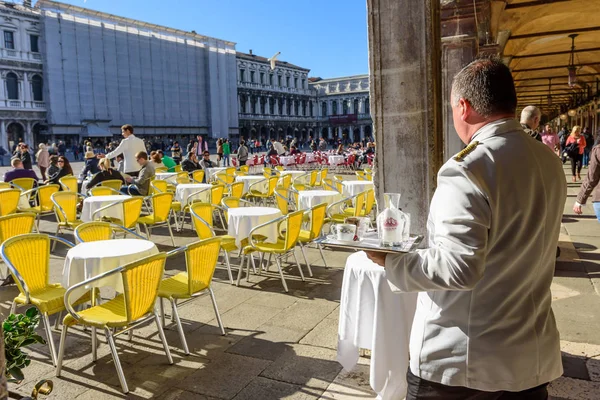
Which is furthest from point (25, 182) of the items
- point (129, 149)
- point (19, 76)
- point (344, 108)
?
point (344, 108)

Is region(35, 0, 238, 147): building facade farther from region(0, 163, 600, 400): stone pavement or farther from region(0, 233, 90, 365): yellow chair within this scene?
region(0, 233, 90, 365): yellow chair

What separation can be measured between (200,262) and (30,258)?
1.13 meters

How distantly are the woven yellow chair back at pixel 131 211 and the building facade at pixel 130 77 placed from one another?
29533 mm

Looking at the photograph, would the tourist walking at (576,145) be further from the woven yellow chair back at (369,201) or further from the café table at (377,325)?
the café table at (377,325)

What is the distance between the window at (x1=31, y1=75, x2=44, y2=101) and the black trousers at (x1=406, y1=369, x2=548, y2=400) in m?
36.1

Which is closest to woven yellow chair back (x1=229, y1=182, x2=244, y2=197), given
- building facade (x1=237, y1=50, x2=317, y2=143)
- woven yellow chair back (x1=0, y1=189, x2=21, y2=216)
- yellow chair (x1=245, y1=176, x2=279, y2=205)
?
yellow chair (x1=245, y1=176, x2=279, y2=205)

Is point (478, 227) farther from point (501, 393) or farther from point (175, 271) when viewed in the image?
point (175, 271)

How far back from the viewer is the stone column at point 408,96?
2648 mm

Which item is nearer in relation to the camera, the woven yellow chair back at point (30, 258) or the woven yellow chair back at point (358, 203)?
the woven yellow chair back at point (30, 258)

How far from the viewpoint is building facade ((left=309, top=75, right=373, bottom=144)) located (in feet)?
214

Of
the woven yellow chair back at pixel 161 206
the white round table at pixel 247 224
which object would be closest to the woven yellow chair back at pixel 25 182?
the woven yellow chair back at pixel 161 206

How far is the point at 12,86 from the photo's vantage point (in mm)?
31750

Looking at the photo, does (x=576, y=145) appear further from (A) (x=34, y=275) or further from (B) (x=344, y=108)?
(B) (x=344, y=108)

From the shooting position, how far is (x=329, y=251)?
5750 millimetres
